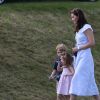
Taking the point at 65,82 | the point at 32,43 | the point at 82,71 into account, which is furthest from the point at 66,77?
the point at 32,43

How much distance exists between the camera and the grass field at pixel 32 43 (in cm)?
1070

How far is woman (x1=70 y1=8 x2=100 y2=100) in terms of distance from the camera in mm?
8000

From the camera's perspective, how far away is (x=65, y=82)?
866cm

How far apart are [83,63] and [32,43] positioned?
537cm

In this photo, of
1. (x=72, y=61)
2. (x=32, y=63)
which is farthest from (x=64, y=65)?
(x=32, y=63)

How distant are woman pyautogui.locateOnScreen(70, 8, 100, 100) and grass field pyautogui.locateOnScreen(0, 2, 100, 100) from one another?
7.37 ft

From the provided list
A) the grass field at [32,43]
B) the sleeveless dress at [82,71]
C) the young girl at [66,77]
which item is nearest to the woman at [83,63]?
the sleeveless dress at [82,71]

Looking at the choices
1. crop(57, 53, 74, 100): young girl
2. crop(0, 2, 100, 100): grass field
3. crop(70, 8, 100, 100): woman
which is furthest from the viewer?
crop(0, 2, 100, 100): grass field

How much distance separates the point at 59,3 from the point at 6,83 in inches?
303

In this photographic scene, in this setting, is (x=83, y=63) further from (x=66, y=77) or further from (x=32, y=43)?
(x=32, y=43)

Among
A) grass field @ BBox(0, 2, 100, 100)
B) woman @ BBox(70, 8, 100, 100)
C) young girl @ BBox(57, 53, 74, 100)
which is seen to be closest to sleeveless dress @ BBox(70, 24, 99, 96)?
woman @ BBox(70, 8, 100, 100)

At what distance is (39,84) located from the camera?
11.1 meters

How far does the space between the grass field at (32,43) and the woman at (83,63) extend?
2246mm

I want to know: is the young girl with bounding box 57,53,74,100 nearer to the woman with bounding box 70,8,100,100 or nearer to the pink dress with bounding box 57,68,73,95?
the pink dress with bounding box 57,68,73,95
